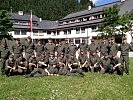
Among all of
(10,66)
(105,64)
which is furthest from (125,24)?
(10,66)

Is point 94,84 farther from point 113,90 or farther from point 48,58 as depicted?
point 48,58

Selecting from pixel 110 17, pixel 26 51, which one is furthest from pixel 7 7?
pixel 26 51

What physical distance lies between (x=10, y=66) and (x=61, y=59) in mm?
2902

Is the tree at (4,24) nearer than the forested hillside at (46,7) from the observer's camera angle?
Yes

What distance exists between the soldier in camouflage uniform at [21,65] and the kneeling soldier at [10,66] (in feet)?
0.93

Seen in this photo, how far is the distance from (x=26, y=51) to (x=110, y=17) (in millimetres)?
33042

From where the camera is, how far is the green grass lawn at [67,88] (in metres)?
11.7

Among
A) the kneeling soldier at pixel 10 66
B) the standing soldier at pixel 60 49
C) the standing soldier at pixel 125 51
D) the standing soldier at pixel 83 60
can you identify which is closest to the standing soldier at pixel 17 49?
the kneeling soldier at pixel 10 66

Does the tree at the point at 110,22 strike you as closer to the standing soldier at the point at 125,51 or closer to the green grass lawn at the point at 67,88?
the standing soldier at the point at 125,51

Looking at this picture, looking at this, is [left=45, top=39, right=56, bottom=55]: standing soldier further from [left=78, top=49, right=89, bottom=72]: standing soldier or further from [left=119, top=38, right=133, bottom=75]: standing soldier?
[left=119, top=38, right=133, bottom=75]: standing soldier

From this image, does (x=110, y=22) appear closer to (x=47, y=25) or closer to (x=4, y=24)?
(x=4, y=24)

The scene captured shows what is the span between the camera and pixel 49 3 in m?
121

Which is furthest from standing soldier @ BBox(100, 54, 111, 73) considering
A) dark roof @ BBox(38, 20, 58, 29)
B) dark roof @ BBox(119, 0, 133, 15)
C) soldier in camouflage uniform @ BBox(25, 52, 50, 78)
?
dark roof @ BBox(38, 20, 58, 29)

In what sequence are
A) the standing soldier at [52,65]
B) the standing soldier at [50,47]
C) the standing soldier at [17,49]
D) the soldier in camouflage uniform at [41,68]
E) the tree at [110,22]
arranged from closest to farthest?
the soldier in camouflage uniform at [41,68]
the standing soldier at [52,65]
the standing soldier at [17,49]
the standing soldier at [50,47]
the tree at [110,22]
